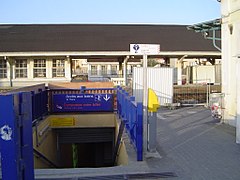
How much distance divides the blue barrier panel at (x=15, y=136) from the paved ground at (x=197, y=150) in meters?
3.10

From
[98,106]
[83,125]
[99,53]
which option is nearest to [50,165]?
[83,125]

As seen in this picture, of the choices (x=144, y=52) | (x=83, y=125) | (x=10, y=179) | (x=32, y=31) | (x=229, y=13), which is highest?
(x=32, y=31)

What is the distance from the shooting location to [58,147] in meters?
14.1

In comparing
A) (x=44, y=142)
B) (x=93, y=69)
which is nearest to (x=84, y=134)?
(x=44, y=142)

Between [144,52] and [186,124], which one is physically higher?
[144,52]

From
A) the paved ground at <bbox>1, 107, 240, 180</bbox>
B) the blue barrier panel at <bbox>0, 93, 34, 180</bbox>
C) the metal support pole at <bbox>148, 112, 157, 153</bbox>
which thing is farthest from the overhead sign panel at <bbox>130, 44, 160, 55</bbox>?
the blue barrier panel at <bbox>0, 93, 34, 180</bbox>

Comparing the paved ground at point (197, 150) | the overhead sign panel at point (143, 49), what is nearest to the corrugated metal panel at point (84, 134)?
the paved ground at point (197, 150)

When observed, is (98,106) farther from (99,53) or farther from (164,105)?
(99,53)

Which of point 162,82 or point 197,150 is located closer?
point 197,150

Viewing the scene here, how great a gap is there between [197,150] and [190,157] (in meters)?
0.71

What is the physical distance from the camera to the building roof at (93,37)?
981 inches

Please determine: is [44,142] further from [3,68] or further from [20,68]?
[3,68]

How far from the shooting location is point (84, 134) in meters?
13.9

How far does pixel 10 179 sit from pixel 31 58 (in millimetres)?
21511
